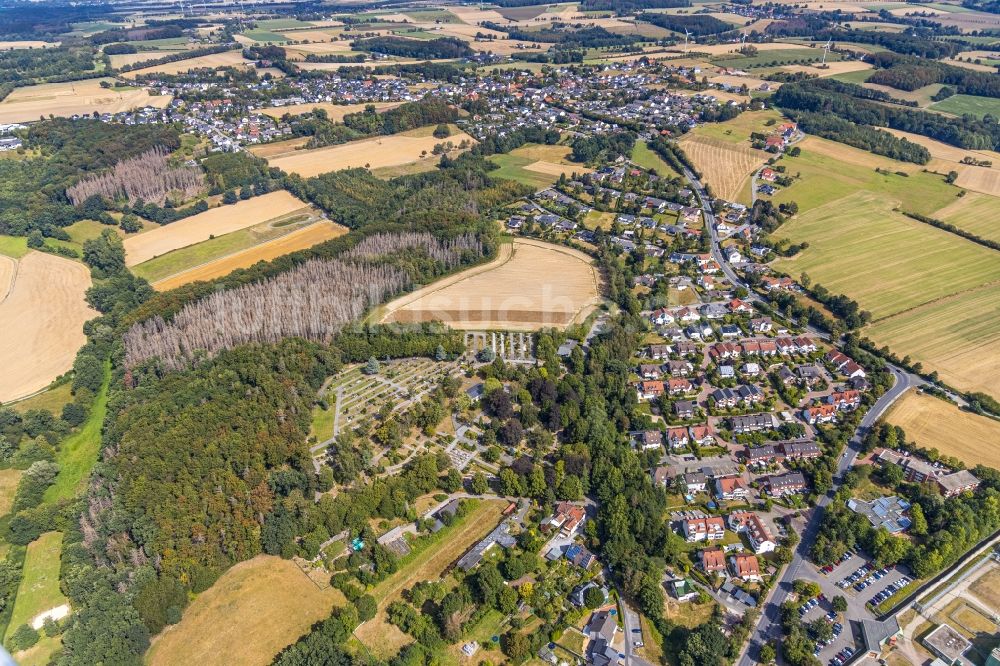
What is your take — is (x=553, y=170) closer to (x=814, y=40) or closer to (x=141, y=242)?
(x=141, y=242)

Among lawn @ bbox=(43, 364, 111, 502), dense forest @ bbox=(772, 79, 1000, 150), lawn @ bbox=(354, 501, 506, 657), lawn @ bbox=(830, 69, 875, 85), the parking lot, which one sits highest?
lawn @ bbox=(830, 69, 875, 85)

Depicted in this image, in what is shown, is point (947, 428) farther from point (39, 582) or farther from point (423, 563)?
point (39, 582)

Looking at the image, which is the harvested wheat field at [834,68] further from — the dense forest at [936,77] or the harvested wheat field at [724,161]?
the harvested wheat field at [724,161]

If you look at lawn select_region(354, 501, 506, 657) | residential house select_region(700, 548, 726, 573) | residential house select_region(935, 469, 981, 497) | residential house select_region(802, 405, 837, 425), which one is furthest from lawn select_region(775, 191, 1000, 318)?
lawn select_region(354, 501, 506, 657)

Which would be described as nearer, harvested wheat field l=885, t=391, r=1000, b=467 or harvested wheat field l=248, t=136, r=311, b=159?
harvested wheat field l=885, t=391, r=1000, b=467

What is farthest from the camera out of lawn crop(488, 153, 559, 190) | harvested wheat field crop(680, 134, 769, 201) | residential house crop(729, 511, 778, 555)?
lawn crop(488, 153, 559, 190)

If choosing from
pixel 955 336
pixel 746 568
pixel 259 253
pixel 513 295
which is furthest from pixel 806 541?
pixel 259 253

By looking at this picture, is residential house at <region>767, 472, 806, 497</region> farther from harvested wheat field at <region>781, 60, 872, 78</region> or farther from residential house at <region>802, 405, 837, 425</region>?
harvested wheat field at <region>781, 60, 872, 78</region>
